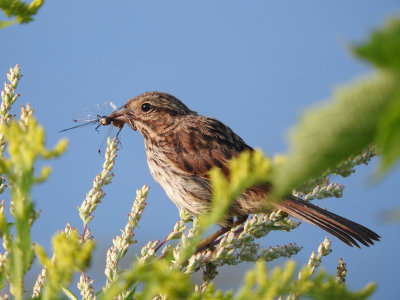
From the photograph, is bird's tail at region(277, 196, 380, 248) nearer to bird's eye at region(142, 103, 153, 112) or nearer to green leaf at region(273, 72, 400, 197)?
bird's eye at region(142, 103, 153, 112)

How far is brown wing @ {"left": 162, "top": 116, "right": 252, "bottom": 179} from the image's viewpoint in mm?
4777

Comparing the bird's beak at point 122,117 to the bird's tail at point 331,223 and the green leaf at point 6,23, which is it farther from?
the green leaf at point 6,23

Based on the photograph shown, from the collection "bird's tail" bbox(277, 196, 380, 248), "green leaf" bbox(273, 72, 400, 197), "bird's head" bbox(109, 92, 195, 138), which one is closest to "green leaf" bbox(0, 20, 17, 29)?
"green leaf" bbox(273, 72, 400, 197)

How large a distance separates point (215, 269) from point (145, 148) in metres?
2.61

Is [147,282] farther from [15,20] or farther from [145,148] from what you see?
[145,148]

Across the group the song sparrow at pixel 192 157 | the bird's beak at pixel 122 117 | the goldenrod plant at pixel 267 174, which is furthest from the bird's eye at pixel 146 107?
the goldenrod plant at pixel 267 174

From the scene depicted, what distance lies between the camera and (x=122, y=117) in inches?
226

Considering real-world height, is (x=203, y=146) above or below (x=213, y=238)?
above

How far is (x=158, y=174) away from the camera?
16.7ft

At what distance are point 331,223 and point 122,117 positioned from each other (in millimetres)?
2815

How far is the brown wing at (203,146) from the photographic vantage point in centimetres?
478

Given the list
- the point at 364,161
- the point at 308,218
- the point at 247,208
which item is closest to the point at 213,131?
the point at 247,208

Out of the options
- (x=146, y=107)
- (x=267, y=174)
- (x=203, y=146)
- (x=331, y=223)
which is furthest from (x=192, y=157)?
(x=267, y=174)

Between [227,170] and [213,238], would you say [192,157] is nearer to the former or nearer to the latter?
[227,170]
